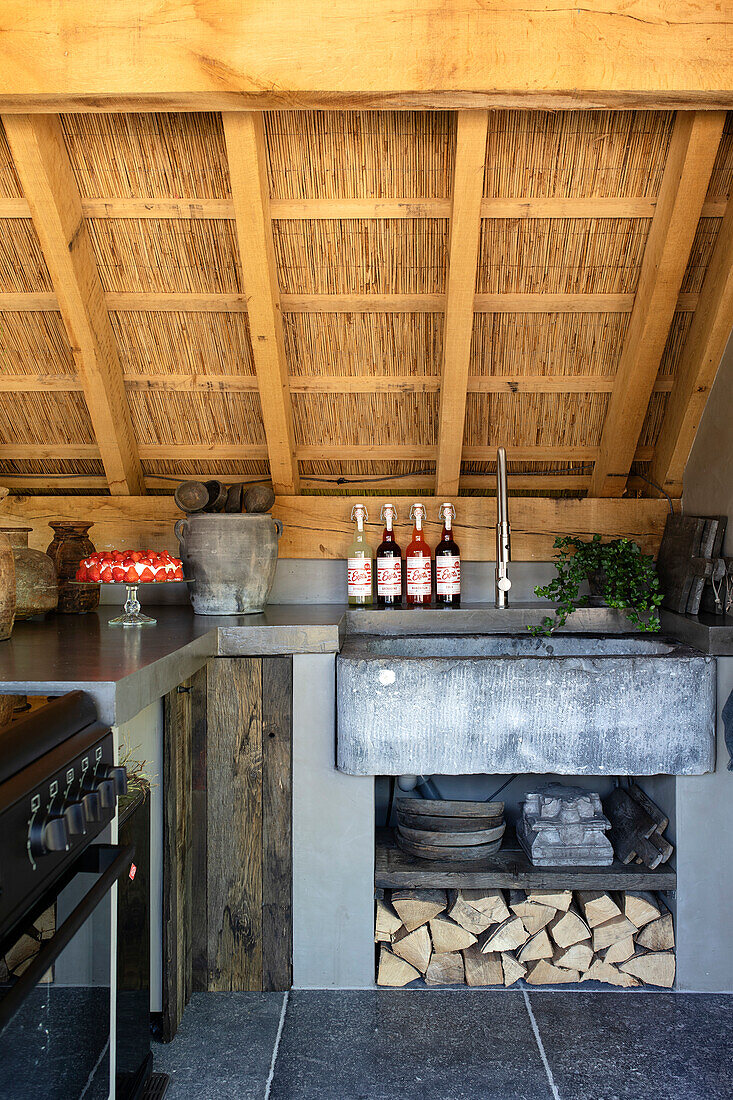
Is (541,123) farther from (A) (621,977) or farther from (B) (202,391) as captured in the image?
(A) (621,977)

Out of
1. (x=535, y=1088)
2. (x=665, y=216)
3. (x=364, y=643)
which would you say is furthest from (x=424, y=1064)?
(x=665, y=216)

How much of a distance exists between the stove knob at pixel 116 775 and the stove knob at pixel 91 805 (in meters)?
0.07

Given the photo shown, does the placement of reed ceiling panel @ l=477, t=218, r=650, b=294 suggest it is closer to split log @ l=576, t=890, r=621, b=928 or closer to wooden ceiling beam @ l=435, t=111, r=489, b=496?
wooden ceiling beam @ l=435, t=111, r=489, b=496

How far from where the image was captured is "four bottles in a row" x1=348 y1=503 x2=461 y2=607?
104 inches

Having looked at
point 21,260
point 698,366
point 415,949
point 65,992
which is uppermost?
point 21,260

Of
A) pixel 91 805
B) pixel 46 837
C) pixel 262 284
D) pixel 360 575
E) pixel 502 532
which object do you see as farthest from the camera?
pixel 360 575

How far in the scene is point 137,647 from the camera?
166cm

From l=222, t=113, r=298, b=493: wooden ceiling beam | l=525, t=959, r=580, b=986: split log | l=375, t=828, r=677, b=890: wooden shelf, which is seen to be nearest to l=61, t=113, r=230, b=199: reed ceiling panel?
l=222, t=113, r=298, b=493: wooden ceiling beam

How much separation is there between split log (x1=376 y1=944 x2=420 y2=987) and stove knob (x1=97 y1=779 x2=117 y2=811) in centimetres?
120

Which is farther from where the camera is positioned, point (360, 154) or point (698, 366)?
point (698, 366)

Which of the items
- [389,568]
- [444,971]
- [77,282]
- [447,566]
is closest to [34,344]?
[77,282]

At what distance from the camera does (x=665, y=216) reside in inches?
87.9

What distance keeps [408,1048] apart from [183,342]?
2.06 meters

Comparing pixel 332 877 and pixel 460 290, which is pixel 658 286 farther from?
pixel 332 877
